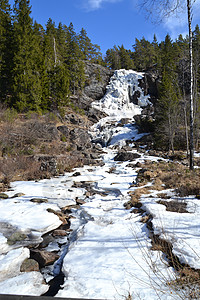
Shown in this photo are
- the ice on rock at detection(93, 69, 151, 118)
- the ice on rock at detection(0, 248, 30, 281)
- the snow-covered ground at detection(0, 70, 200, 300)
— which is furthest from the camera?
the ice on rock at detection(93, 69, 151, 118)

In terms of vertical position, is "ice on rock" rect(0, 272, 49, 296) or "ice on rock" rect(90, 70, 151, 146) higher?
"ice on rock" rect(90, 70, 151, 146)

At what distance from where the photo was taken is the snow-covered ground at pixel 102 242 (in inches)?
110

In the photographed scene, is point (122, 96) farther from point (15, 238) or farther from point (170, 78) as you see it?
point (15, 238)

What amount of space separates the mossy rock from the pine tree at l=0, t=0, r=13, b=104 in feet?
64.4

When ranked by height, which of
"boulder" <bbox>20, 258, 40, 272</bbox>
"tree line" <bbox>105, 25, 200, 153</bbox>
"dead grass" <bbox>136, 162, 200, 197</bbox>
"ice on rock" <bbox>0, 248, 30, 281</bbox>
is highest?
"tree line" <bbox>105, 25, 200, 153</bbox>

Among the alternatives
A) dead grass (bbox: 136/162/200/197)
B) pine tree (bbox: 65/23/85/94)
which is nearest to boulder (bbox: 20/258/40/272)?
dead grass (bbox: 136/162/200/197)

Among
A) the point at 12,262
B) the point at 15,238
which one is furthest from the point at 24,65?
the point at 12,262

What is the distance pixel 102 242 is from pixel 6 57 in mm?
26023

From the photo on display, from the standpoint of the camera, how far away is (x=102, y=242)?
4281mm

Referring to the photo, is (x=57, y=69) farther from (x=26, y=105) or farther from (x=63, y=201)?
(x=63, y=201)

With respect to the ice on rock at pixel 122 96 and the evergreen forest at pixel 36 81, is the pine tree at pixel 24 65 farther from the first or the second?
the ice on rock at pixel 122 96

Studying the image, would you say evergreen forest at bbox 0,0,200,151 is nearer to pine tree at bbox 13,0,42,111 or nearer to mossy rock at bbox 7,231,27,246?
pine tree at bbox 13,0,42,111

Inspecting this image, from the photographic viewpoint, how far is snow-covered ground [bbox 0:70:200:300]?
2801 mm

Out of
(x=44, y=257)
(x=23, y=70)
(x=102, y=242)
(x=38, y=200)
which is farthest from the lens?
(x=23, y=70)
